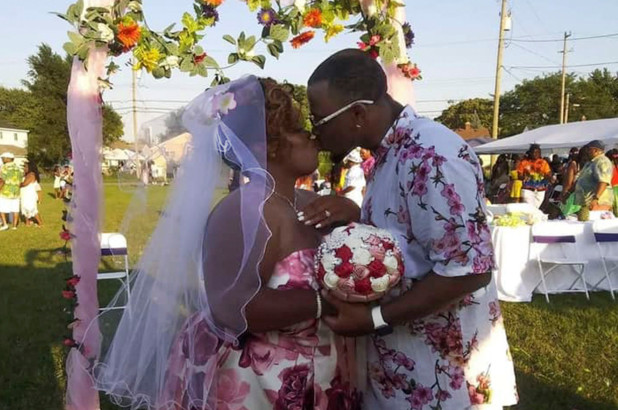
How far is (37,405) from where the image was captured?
4.96 metres

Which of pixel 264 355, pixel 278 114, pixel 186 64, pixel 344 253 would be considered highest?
pixel 186 64

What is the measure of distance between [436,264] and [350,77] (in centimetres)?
69

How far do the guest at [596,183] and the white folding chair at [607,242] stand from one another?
1071mm

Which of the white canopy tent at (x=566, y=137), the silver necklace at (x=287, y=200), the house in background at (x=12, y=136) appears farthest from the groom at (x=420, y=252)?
the house in background at (x=12, y=136)

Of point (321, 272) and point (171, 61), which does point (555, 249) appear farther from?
point (321, 272)

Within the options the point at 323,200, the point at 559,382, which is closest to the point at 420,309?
the point at 323,200

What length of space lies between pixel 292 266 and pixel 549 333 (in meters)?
5.31

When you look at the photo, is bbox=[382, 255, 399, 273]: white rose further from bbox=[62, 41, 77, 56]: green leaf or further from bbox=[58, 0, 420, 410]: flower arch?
bbox=[62, 41, 77, 56]: green leaf

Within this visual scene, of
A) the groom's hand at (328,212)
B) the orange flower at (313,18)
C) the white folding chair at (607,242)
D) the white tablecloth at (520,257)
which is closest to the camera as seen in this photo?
the groom's hand at (328,212)

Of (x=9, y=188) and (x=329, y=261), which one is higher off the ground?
(x=329, y=261)

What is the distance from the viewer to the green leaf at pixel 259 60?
3.53 metres

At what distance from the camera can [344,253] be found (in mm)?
1918

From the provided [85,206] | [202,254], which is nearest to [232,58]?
[85,206]

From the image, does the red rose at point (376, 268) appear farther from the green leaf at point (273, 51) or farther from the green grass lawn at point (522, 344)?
the green leaf at point (273, 51)
